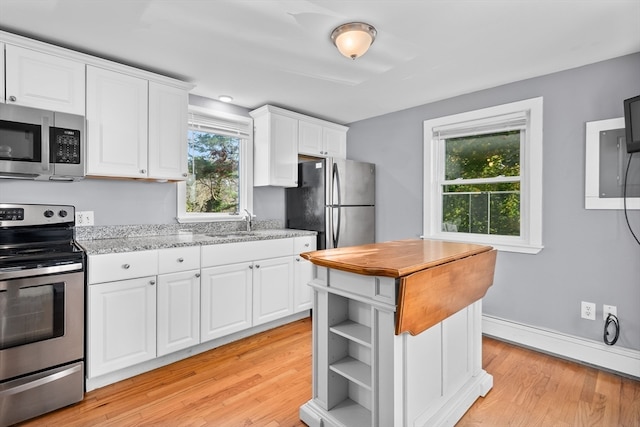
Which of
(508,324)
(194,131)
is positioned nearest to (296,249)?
(194,131)

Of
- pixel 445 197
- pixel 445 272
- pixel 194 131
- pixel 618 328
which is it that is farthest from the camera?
pixel 445 197

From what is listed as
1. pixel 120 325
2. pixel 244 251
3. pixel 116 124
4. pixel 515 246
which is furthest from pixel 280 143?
pixel 515 246

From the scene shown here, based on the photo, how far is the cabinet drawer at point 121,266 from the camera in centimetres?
205

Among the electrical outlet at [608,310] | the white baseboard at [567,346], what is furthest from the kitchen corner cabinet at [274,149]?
the electrical outlet at [608,310]

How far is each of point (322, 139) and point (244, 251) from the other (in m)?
1.87

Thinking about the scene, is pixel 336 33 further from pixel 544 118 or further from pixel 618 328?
pixel 618 328

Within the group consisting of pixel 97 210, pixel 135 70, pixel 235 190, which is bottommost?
pixel 97 210

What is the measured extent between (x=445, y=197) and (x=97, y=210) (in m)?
3.30

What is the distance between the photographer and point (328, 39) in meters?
2.16

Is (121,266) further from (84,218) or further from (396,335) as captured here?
(396,335)

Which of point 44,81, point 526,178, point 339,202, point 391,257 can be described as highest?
point 44,81

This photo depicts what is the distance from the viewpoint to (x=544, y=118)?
274 cm

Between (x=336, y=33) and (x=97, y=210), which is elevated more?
(x=336, y=33)

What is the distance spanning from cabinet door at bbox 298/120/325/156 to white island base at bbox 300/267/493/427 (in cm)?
229
